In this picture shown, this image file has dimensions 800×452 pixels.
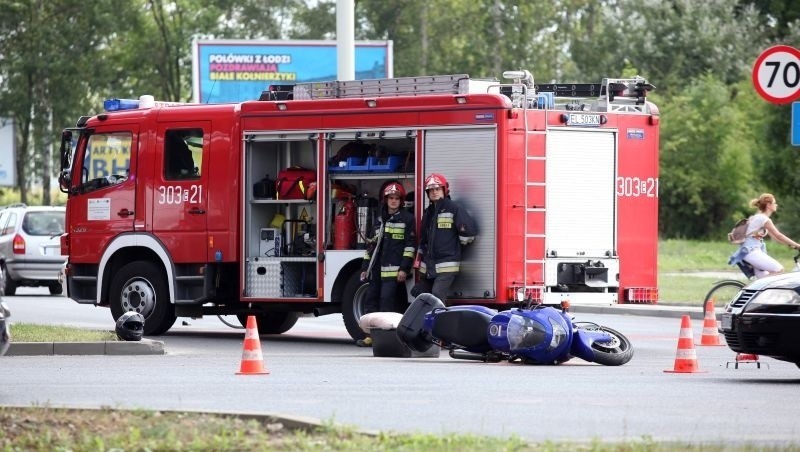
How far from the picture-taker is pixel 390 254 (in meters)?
18.5

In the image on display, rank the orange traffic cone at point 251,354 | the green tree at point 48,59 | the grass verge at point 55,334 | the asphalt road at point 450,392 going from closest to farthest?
the asphalt road at point 450,392 < the orange traffic cone at point 251,354 < the grass verge at point 55,334 < the green tree at point 48,59

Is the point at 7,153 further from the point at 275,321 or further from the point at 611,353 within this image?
the point at 611,353

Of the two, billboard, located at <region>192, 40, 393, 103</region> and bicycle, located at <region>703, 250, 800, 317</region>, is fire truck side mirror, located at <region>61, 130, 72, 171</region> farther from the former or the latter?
billboard, located at <region>192, 40, 393, 103</region>

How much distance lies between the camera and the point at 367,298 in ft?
61.7

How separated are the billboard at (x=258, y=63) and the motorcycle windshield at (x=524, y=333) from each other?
31.9 m

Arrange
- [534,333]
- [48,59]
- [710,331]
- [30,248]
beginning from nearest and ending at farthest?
[534,333], [710,331], [30,248], [48,59]

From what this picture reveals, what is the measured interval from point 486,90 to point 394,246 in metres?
2.00

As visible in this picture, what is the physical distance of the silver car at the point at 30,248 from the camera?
30891 mm

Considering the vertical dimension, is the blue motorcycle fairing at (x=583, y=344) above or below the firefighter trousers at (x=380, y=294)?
below

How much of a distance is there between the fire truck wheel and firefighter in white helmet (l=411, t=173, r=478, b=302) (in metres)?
1.05

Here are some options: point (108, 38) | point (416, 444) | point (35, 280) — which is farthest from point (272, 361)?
point (108, 38)

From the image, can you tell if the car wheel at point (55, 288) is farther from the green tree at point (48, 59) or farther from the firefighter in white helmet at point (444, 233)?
the green tree at point (48, 59)

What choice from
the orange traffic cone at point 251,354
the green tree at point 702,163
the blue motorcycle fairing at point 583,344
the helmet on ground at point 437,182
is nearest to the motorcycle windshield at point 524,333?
the blue motorcycle fairing at point 583,344

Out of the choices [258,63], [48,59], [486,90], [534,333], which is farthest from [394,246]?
[48,59]
